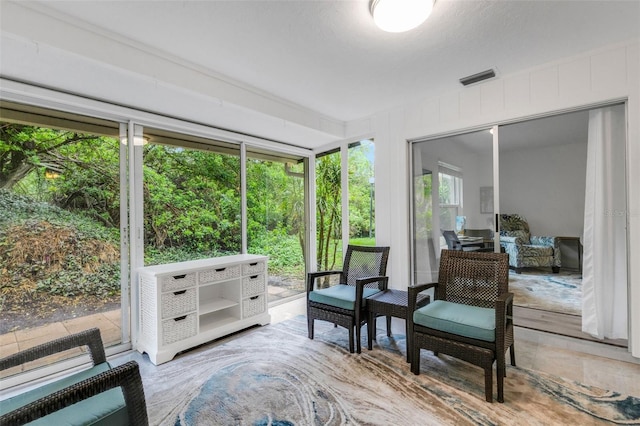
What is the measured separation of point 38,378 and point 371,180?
12.1 ft

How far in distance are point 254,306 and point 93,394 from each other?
2.13 meters

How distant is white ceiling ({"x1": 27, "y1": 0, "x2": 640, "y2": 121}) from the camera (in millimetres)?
1812

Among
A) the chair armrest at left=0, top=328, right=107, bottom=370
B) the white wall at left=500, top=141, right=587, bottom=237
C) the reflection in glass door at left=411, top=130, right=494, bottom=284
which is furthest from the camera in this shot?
the white wall at left=500, top=141, right=587, bottom=237

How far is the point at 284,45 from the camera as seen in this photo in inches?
86.1

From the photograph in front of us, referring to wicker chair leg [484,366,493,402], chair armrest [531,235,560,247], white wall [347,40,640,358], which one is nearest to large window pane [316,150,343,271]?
white wall [347,40,640,358]

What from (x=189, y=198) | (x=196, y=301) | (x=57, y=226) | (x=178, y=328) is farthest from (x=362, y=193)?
(x=57, y=226)

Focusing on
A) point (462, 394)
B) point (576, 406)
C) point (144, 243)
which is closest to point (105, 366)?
point (144, 243)

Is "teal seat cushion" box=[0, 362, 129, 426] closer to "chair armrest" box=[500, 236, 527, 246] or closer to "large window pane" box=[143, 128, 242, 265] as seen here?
"large window pane" box=[143, 128, 242, 265]

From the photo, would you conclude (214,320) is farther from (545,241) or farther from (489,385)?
(545,241)

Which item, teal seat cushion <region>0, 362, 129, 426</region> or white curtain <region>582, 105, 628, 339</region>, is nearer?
teal seat cushion <region>0, 362, 129, 426</region>

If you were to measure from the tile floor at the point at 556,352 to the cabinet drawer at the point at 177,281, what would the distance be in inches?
24.7

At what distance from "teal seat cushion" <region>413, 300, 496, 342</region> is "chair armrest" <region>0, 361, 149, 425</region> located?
1804 millimetres

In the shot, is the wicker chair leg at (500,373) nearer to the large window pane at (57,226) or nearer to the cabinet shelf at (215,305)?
the cabinet shelf at (215,305)

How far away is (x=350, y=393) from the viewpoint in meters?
2.00
